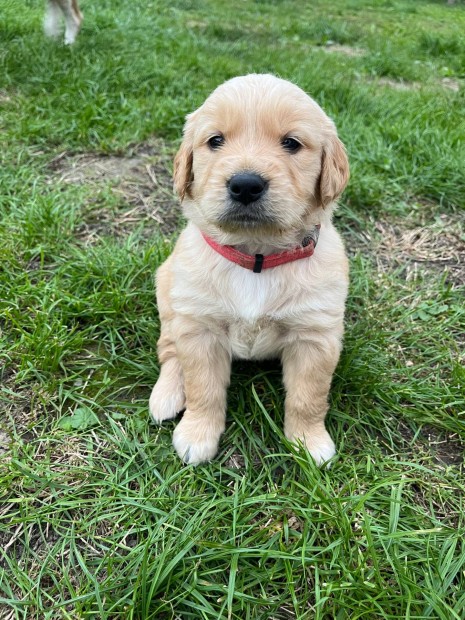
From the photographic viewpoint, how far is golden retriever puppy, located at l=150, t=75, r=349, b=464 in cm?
182

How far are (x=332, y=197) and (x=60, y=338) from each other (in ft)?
4.77

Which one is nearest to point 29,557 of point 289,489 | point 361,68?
point 289,489

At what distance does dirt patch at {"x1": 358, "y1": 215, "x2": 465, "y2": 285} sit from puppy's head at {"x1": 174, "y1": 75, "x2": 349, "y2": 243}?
144cm

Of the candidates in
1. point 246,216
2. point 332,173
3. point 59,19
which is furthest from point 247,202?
point 59,19

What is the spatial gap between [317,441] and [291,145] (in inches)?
47.8

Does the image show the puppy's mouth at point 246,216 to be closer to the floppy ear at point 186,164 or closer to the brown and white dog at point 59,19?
the floppy ear at point 186,164

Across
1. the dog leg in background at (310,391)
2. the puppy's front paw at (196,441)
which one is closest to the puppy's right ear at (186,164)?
the dog leg in background at (310,391)

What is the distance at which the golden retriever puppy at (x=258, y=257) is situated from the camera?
1.82 metres

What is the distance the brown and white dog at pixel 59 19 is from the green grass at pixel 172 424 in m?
0.97

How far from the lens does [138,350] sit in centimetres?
259

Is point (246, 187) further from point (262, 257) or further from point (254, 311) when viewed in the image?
point (254, 311)

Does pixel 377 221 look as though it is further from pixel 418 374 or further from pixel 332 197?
pixel 332 197

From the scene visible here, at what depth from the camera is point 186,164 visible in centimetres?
209

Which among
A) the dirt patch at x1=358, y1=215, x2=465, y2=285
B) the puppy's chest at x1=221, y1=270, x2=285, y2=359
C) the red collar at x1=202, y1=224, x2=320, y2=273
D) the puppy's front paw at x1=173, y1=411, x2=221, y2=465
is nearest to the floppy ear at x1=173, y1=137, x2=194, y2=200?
the red collar at x1=202, y1=224, x2=320, y2=273
